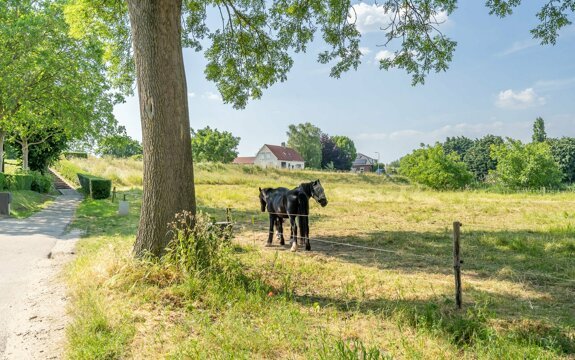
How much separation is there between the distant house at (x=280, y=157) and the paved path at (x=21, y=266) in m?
79.2

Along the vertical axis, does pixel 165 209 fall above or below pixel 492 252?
above

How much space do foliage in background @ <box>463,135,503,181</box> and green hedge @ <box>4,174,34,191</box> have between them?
92.7 meters

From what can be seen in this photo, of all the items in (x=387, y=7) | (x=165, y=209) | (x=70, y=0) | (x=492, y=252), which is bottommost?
(x=492, y=252)

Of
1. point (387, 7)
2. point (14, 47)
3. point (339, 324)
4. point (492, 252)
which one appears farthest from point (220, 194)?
point (339, 324)

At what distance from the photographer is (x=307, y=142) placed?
102938 millimetres

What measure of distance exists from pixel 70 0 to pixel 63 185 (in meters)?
28.5

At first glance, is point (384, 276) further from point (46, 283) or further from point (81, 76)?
point (81, 76)

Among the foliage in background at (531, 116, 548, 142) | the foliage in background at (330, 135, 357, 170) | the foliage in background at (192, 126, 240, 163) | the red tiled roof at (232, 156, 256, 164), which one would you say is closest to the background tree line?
the foliage in background at (192, 126, 240, 163)

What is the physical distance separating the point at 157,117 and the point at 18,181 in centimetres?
2312

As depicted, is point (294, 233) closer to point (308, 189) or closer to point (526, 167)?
point (308, 189)

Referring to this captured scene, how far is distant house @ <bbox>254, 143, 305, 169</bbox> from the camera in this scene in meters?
95.6

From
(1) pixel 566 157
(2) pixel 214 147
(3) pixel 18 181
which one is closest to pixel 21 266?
(3) pixel 18 181

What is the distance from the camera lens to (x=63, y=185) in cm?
3778

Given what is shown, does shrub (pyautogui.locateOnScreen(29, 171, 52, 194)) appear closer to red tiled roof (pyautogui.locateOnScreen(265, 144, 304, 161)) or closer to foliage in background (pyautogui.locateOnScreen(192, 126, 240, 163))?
foliage in background (pyautogui.locateOnScreen(192, 126, 240, 163))
